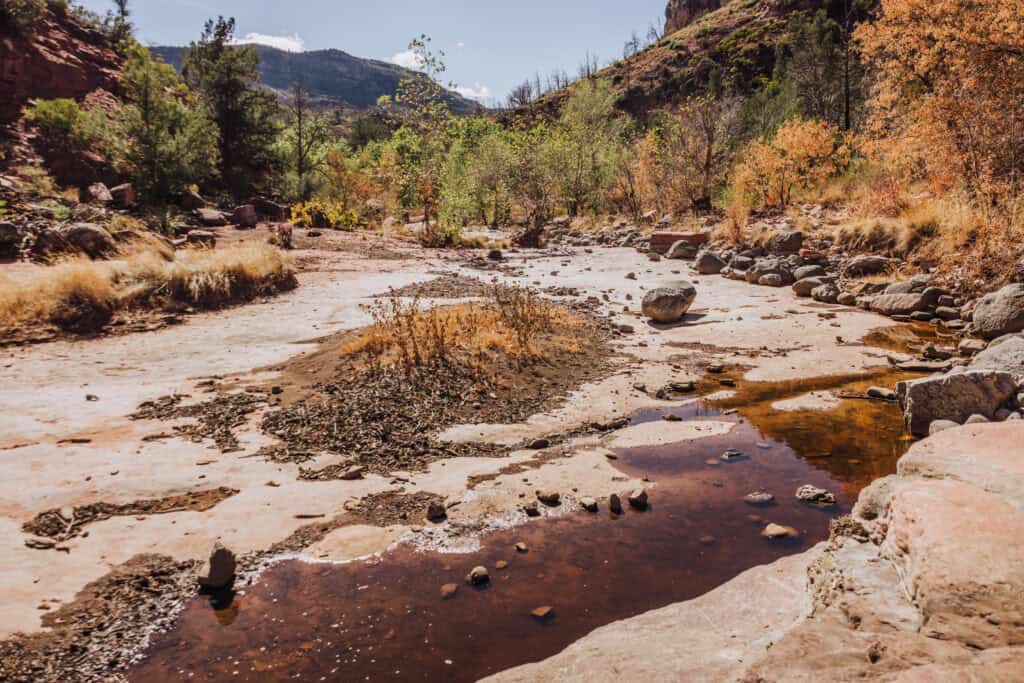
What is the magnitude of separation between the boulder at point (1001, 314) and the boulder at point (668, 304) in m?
3.75

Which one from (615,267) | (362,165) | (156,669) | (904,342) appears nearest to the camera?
(156,669)

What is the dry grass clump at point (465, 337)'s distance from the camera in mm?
6043

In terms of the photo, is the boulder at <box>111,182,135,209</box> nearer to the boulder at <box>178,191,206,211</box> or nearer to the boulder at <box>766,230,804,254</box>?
the boulder at <box>178,191,206,211</box>

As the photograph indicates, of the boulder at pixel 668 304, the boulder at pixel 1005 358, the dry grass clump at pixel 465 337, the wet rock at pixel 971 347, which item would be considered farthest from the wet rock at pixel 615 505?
the wet rock at pixel 971 347

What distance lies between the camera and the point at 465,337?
21.2ft

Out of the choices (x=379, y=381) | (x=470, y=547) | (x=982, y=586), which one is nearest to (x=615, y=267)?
(x=379, y=381)

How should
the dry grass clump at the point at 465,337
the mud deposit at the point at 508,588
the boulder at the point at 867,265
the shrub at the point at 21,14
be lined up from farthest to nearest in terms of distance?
the shrub at the point at 21,14 → the boulder at the point at 867,265 → the dry grass clump at the point at 465,337 → the mud deposit at the point at 508,588

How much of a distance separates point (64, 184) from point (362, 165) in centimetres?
1425

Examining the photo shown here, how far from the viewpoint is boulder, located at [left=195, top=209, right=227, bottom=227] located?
16.8 metres

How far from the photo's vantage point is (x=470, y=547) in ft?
10.7

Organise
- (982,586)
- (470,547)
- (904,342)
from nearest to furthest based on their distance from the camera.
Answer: (982,586) < (470,547) < (904,342)

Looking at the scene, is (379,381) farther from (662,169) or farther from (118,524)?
(662,169)

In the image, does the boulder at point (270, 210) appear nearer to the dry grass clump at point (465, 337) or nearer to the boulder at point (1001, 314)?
the dry grass clump at point (465, 337)

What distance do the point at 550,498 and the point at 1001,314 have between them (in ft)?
22.5
